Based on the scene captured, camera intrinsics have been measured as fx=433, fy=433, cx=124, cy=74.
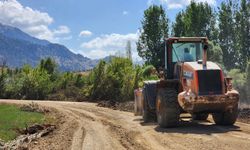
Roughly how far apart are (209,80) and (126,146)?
4.29 meters

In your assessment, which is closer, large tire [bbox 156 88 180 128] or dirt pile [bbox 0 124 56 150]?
dirt pile [bbox 0 124 56 150]

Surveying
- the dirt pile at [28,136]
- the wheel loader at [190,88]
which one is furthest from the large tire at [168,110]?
the dirt pile at [28,136]

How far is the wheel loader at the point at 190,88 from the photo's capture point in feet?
48.3

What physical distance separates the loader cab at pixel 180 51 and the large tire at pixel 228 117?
232 centimetres

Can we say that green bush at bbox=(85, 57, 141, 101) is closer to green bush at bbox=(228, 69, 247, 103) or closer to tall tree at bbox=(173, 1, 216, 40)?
green bush at bbox=(228, 69, 247, 103)

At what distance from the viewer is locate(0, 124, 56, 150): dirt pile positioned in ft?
49.1

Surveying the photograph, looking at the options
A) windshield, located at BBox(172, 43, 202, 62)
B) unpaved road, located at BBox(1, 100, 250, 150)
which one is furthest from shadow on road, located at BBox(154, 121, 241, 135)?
windshield, located at BBox(172, 43, 202, 62)

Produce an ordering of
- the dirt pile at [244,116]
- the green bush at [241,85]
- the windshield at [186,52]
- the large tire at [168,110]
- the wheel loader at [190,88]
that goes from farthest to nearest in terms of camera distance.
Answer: the green bush at [241,85]
the dirt pile at [244,116]
the windshield at [186,52]
the large tire at [168,110]
the wheel loader at [190,88]

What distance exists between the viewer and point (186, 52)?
1719 cm

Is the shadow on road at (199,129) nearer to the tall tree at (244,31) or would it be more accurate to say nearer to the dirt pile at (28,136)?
the dirt pile at (28,136)

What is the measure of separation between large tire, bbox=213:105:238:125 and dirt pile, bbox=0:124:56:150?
675 centimetres

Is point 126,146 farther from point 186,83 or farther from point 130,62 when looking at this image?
point 130,62

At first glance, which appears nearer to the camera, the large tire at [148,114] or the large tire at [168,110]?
the large tire at [168,110]

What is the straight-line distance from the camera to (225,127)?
50.5ft
